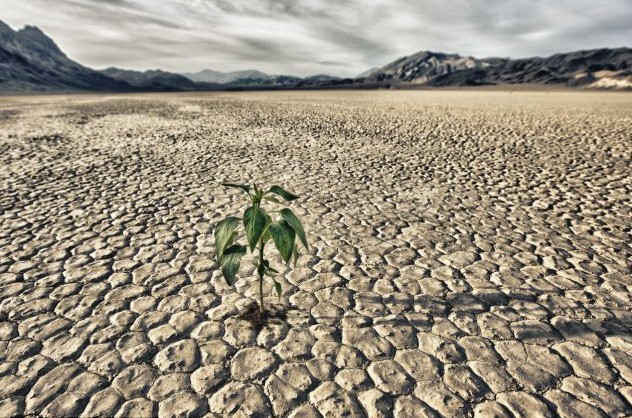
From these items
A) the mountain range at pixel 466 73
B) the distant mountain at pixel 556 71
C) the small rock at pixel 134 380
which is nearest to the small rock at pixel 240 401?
the small rock at pixel 134 380

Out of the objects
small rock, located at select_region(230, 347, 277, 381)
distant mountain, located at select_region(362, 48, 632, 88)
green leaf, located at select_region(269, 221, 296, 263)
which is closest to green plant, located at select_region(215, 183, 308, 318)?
green leaf, located at select_region(269, 221, 296, 263)

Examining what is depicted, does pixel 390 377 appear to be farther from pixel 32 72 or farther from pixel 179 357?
pixel 32 72

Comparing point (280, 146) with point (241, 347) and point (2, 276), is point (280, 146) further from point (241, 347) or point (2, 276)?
point (241, 347)

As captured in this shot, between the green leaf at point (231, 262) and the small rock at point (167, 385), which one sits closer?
the small rock at point (167, 385)

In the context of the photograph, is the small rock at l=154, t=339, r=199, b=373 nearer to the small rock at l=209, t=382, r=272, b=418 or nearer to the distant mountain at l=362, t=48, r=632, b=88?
the small rock at l=209, t=382, r=272, b=418

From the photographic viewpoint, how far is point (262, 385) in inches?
89.9

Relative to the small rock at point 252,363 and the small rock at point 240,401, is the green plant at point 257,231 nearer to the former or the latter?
the small rock at point 252,363

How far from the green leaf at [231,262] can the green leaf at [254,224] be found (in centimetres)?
29

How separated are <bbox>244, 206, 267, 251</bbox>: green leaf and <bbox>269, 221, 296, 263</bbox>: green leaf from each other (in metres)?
0.09

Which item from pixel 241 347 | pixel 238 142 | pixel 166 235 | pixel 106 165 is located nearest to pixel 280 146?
pixel 238 142

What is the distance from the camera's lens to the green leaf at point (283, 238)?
7.51ft

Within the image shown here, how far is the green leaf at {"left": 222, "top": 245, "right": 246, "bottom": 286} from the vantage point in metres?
2.44

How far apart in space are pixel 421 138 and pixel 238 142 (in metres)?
5.58

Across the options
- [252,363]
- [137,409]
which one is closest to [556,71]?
[252,363]
